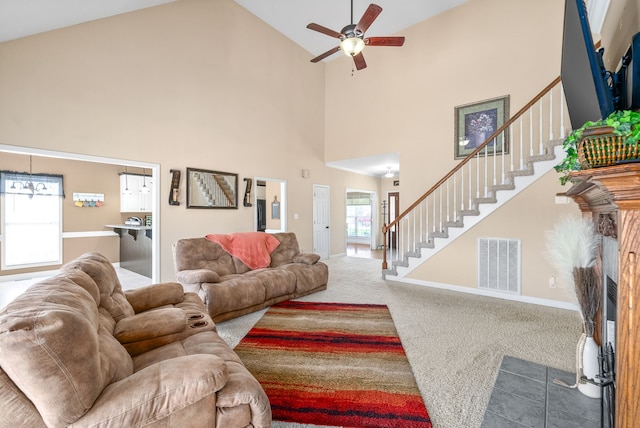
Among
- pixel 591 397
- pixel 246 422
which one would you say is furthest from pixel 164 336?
pixel 591 397

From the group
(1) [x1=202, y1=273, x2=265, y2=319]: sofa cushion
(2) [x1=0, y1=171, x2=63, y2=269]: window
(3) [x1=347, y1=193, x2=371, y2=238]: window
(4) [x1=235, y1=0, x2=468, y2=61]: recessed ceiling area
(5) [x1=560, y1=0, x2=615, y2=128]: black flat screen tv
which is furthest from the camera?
(3) [x1=347, y1=193, x2=371, y2=238]: window

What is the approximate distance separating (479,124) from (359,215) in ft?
21.3

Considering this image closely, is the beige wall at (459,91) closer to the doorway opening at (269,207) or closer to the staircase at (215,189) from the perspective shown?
the doorway opening at (269,207)

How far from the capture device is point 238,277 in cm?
358

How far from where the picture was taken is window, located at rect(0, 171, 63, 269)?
5.42 meters

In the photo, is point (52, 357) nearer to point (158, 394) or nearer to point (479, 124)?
point (158, 394)

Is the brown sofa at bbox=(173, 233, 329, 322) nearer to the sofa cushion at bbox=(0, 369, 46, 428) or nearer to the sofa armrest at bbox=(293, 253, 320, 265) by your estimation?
the sofa armrest at bbox=(293, 253, 320, 265)

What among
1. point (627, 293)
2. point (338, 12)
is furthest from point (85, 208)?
point (627, 293)

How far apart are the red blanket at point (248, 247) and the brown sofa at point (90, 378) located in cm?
240

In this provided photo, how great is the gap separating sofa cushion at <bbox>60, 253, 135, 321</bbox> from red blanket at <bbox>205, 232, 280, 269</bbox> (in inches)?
76.6

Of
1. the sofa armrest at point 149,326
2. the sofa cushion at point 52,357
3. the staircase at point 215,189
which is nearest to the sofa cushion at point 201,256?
the staircase at point 215,189

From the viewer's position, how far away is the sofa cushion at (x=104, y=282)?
6.03 ft

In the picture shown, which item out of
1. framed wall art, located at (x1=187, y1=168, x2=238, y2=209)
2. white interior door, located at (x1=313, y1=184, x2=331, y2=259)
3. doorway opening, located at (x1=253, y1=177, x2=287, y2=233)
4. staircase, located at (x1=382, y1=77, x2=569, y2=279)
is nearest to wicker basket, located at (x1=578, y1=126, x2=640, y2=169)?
staircase, located at (x1=382, y1=77, x2=569, y2=279)

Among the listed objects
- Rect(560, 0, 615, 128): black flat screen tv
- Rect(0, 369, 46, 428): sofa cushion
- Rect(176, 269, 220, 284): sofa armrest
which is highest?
Rect(560, 0, 615, 128): black flat screen tv
